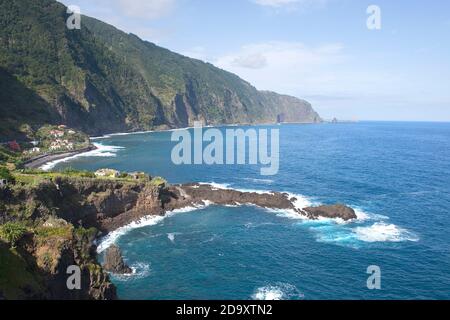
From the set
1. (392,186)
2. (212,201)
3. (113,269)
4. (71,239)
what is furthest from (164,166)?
(71,239)

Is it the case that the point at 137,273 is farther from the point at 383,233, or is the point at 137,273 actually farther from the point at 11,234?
the point at 383,233

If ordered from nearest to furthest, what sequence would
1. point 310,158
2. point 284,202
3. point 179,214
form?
point 179,214, point 284,202, point 310,158

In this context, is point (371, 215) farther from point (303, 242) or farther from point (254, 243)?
point (254, 243)

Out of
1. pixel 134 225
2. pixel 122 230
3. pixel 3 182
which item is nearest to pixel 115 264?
pixel 122 230

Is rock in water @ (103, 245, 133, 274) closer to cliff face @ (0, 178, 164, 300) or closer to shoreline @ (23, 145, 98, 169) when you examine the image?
cliff face @ (0, 178, 164, 300)

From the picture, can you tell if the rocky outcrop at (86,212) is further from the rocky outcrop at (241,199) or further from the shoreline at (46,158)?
the shoreline at (46,158)

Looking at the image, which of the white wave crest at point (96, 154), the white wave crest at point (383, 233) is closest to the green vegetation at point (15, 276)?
the white wave crest at point (383, 233)

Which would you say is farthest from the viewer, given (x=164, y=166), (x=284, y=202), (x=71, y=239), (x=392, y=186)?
(x=164, y=166)

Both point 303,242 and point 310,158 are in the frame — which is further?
point 310,158
